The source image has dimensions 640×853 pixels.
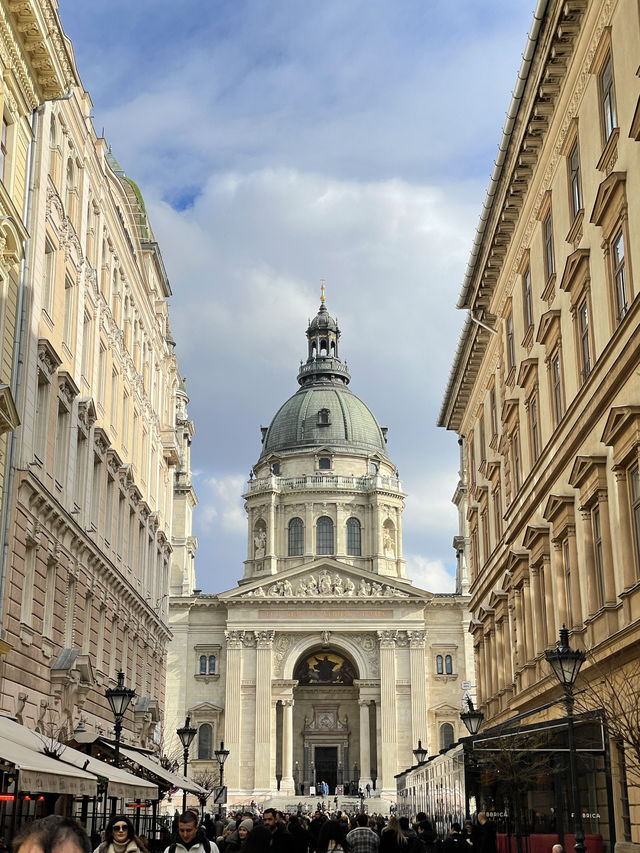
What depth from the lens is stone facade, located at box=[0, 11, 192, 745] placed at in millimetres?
25812

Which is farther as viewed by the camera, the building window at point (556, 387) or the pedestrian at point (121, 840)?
the building window at point (556, 387)

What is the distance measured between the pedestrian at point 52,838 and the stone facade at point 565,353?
14.5 meters

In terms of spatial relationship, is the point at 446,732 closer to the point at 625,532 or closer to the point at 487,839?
the point at 487,839

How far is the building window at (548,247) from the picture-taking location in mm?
27812

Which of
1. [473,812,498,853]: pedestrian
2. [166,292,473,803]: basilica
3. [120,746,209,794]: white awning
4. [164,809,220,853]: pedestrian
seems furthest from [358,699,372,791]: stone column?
[164,809,220,853]: pedestrian

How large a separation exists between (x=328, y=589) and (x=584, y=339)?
7091 cm

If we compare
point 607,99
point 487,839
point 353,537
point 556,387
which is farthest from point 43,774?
point 353,537

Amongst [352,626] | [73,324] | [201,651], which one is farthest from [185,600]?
[73,324]

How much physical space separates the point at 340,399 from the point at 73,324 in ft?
277

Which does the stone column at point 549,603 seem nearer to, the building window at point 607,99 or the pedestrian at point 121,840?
the building window at point 607,99

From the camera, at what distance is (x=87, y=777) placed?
16.6 metres

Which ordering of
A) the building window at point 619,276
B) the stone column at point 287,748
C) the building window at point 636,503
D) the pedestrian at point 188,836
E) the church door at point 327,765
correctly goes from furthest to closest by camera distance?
the church door at point 327,765
the stone column at point 287,748
the building window at point 619,276
the building window at point 636,503
the pedestrian at point 188,836

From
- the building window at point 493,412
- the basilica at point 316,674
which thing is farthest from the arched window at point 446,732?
the building window at point 493,412

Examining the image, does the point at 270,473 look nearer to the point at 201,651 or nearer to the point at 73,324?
the point at 201,651
